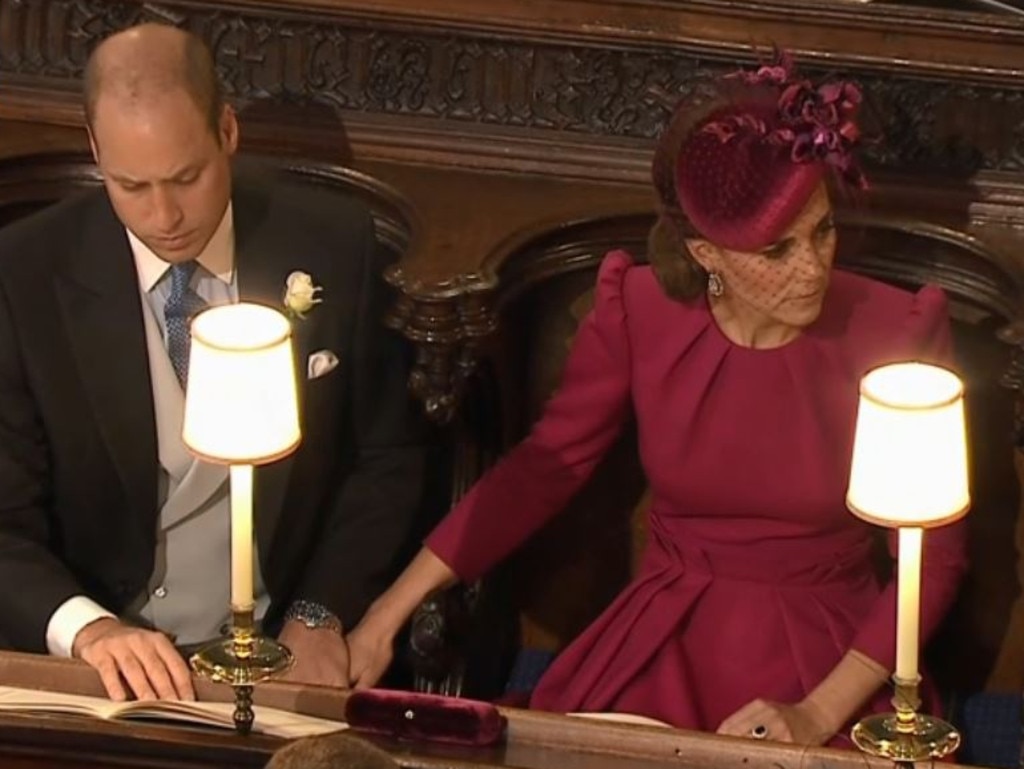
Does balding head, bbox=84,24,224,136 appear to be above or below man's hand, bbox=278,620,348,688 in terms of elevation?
above

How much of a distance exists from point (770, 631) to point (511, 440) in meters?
0.59

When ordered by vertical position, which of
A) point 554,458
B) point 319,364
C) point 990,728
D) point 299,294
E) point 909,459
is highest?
point 909,459

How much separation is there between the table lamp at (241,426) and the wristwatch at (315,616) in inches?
30.7

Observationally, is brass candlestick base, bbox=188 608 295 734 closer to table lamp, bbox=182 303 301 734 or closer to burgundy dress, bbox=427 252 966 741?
table lamp, bbox=182 303 301 734

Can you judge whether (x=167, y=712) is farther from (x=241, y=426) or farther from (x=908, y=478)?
(x=908, y=478)

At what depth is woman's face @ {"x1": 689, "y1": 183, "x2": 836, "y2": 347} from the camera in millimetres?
3516

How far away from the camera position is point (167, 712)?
9.94 ft

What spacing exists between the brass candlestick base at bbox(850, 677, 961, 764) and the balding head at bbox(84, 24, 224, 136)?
4.27 ft

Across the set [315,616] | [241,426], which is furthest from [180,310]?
[241,426]

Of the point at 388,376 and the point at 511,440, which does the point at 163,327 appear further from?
the point at 511,440

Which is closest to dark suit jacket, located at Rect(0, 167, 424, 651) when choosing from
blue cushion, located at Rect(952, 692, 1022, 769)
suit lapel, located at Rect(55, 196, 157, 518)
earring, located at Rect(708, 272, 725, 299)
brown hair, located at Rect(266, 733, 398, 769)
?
suit lapel, located at Rect(55, 196, 157, 518)

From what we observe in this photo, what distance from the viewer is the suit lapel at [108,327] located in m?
3.75

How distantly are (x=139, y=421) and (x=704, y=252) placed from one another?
32.8 inches

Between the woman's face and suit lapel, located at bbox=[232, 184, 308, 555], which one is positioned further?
suit lapel, located at bbox=[232, 184, 308, 555]
